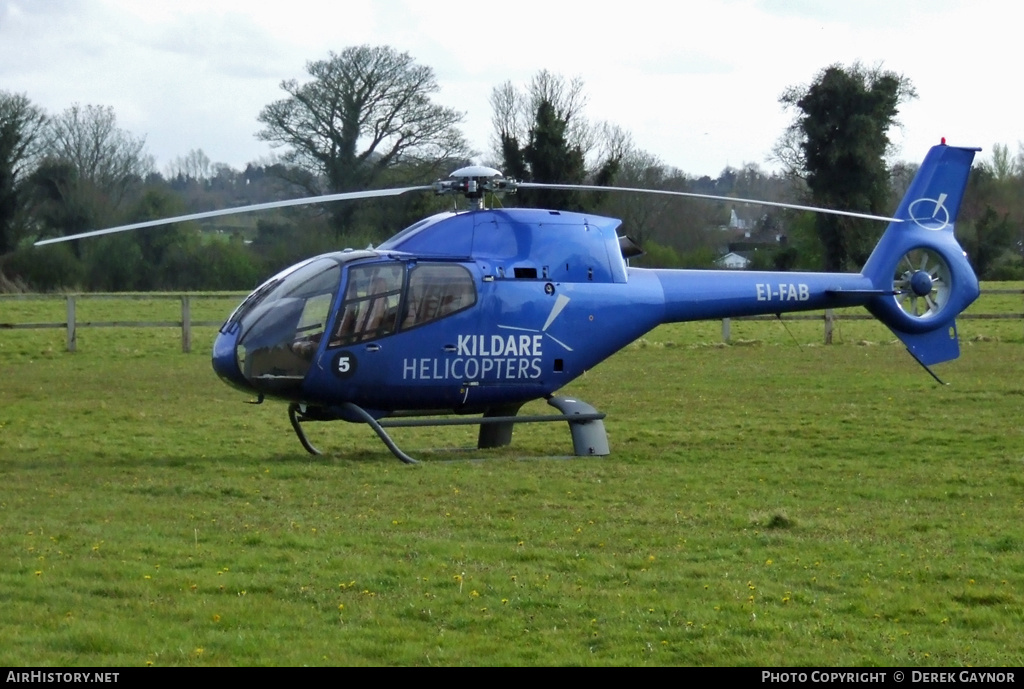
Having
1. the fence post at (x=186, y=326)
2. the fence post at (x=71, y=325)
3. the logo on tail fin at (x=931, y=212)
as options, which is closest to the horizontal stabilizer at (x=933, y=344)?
the logo on tail fin at (x=931, y=212)

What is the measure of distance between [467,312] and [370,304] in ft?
3.37

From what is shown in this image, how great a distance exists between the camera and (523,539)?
8.66 m

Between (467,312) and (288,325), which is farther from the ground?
(467,312)

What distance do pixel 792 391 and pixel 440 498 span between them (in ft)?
33.5

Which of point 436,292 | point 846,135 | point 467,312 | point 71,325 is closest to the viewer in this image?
point 436,292

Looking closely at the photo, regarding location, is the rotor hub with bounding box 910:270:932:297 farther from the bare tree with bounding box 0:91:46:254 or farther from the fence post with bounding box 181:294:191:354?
the bare tree with bounding box 0:91:46:254

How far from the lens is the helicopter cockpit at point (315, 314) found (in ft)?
38.8

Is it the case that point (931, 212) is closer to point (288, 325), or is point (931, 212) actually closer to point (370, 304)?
point (370, 304)

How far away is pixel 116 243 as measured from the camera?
36.2 metres

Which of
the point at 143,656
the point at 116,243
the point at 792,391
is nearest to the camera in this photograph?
the point at 143,656

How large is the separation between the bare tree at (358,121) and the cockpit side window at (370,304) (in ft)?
76.7

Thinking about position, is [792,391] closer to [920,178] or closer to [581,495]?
[920,178]

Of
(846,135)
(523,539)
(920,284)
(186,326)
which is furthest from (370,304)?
(846,135)

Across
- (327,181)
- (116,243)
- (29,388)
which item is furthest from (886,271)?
(116,243)
